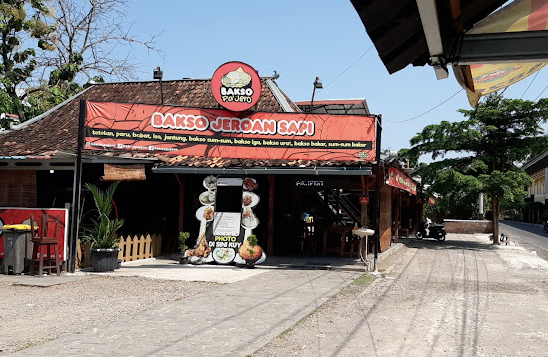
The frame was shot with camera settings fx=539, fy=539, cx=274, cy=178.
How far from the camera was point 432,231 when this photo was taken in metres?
30.7

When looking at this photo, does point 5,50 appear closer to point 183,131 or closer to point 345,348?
point 183,131

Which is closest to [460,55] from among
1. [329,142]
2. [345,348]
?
[345,348]

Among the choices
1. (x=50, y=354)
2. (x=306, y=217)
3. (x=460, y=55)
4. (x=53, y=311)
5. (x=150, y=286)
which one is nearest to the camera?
(x=460, y=55)

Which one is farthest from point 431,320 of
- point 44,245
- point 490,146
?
point 490,146

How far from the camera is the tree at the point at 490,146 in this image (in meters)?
25.1

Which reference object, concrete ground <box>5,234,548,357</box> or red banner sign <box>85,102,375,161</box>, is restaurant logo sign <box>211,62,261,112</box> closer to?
red banner sign <box>85,102,375,161</box>

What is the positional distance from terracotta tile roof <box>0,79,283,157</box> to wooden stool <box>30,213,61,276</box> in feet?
10.4

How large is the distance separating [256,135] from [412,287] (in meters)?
6.30

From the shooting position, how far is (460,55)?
2.60m

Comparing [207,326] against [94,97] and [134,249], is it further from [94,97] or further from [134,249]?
[94,97]

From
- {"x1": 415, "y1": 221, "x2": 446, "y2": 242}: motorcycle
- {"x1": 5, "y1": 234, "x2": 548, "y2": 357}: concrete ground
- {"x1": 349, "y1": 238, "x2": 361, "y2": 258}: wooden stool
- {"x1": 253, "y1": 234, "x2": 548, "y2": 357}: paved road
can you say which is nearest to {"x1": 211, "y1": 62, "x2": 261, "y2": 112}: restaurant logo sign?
{"x1": 5, "y1": 234, "x2": 548, "y2": 357}: concrete ground

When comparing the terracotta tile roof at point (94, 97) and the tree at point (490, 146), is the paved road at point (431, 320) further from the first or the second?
the tree at point (490, 146)

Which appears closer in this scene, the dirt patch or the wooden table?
the dirt patch

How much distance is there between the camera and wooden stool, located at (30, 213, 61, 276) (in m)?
11.9
